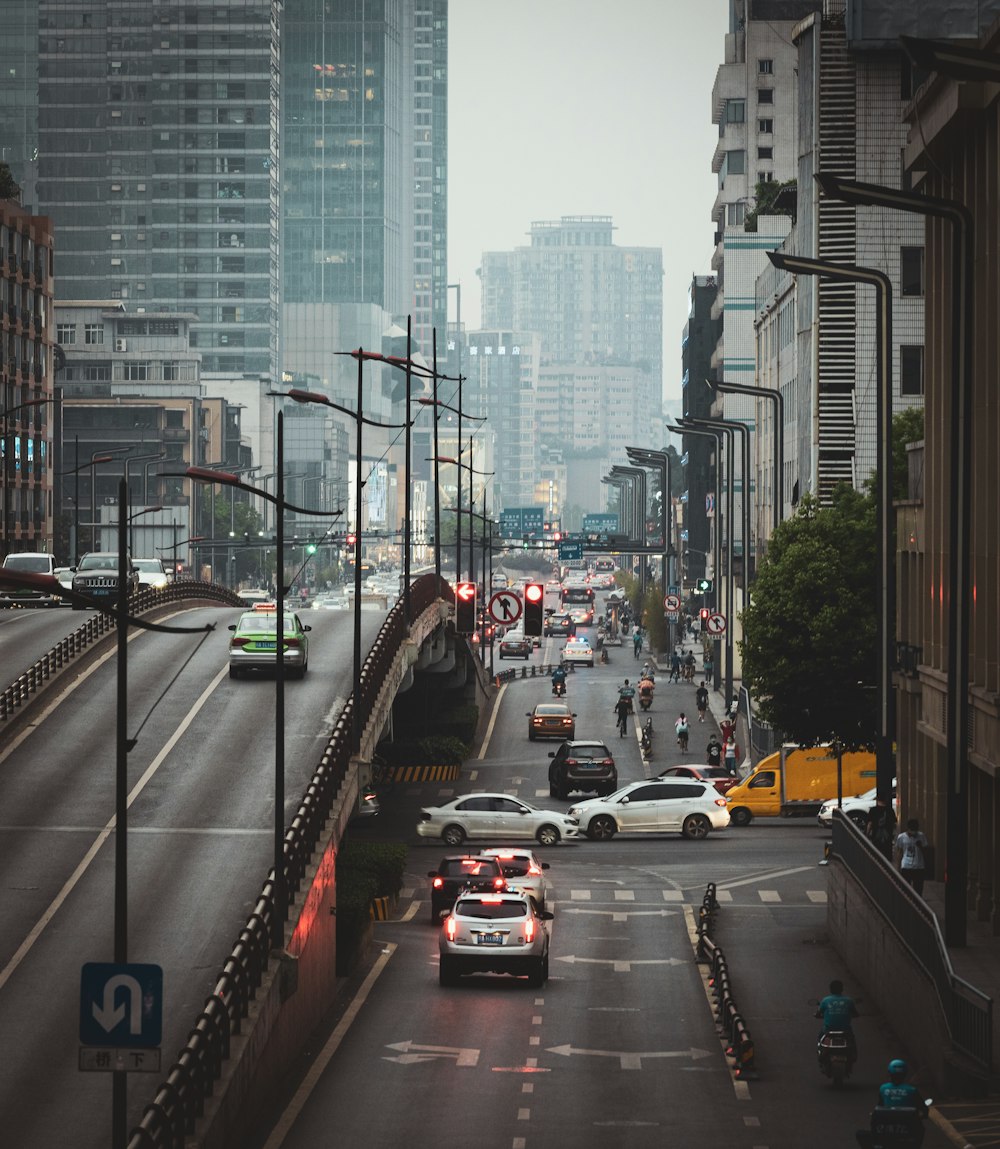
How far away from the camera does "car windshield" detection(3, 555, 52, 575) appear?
7538 centimetres

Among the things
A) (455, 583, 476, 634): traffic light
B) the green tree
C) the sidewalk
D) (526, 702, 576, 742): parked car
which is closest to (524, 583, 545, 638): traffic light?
the green tree

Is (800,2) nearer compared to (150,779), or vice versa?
(150,779)

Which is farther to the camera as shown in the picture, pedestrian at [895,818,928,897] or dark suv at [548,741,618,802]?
dark suv at [548,741,618,802]

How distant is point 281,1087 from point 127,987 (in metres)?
Answer: 9.76

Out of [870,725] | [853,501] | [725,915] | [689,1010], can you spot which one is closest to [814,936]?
[725,915]

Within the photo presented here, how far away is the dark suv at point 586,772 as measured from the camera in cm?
6794

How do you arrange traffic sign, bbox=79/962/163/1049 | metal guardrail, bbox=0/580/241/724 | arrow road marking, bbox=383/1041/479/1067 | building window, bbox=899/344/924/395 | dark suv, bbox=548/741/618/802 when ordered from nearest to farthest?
traffic sign, bbox=79/962/163/1049 < arrow road marking, bbox=383/1041/479/1067 < metal guardrail, bbox=0/580/241/724 < dark suv, bbox=548/741/618/802 < building window, bbox=899/344/924/395

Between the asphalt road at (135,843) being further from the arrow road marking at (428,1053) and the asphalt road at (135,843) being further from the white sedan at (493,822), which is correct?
the white sedan at (493,822)

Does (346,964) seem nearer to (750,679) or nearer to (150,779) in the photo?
(150,779)

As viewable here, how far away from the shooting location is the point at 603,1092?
28422 mm

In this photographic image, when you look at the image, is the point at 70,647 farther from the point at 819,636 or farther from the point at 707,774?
the point at 707,774

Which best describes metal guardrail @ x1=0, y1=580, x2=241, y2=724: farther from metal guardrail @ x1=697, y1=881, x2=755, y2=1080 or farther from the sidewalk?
the sidewalk

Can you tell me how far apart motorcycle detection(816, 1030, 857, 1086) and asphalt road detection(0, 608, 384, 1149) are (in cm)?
854

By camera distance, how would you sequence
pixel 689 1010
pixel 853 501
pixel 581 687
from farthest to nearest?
pixel 581 687 → pixel 853 501 → pixel 689 1010
